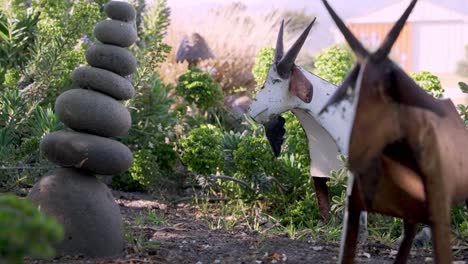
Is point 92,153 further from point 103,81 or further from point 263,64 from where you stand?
point 263,64

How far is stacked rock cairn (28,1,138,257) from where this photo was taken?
3.67 metres

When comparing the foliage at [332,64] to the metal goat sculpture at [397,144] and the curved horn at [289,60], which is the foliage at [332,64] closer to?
the curved horn at [289,60]

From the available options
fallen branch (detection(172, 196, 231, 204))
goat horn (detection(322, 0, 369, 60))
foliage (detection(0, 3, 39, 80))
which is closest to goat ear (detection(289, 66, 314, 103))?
fallen branch (detection(172, 196, 231, 204))

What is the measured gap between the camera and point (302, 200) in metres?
5.32

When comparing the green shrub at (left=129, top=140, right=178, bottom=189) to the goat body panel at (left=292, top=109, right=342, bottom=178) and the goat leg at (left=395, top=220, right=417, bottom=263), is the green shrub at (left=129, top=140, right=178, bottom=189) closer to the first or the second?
the goat body panel at (left=292, top=109, right=342, bottom=178)

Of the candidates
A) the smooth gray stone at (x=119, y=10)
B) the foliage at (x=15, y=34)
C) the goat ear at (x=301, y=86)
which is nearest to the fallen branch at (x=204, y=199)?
the goat ear at (x=301, y=86)

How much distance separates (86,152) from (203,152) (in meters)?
1.75

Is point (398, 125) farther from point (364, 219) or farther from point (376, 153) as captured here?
point (364, 219)

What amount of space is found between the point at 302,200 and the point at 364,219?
1.01m

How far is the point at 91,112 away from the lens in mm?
3723

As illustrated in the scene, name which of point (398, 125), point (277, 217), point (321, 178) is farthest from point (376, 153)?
point (277, 217)

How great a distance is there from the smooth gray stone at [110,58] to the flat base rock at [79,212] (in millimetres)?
609

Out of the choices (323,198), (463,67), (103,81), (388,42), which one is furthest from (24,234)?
(463,67)

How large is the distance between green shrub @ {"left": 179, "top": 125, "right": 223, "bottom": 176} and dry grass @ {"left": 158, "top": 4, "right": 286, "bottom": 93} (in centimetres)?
363
